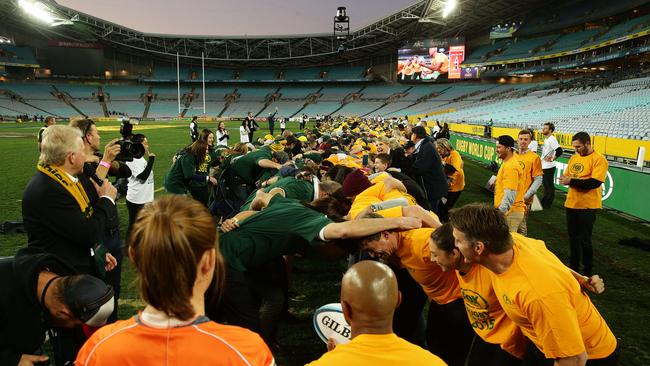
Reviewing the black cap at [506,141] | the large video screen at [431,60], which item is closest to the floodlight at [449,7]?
the large video screen at [431,60]

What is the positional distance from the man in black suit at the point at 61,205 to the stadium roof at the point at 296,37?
139 ft

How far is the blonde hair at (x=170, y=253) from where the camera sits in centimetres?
117

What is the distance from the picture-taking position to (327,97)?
66.0 meters

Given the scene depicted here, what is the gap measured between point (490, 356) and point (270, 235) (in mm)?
1742

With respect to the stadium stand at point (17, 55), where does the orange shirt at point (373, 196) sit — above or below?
below

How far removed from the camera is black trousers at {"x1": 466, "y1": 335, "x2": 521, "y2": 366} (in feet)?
8.34

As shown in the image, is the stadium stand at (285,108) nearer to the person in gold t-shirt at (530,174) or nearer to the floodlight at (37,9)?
the floodlight at (37,9)

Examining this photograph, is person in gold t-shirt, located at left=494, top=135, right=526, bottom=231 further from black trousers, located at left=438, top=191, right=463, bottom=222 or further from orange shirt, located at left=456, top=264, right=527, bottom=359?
orange shirt, located at left=456, top=264, right=527, bottom=359

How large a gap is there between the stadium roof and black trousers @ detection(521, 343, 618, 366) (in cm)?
4231

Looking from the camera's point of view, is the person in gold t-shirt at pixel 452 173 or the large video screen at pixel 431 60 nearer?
the person in gold t-shirt at pixel 452 173

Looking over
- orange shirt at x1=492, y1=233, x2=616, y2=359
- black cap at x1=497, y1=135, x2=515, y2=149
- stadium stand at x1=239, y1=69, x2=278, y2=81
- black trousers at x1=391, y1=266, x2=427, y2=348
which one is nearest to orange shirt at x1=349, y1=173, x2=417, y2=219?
black trousers at x1=391, y1=266, x2=427, y2=348

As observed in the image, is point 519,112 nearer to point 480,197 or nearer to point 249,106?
point 480,197

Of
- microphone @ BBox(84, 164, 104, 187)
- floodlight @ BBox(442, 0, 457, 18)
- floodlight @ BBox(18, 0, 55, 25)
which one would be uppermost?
floodlight @ BBox(18, 0, 55, 25)

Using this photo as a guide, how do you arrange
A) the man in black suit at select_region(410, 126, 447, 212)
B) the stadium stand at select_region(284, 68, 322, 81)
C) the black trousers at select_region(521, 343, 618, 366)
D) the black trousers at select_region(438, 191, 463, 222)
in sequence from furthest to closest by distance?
1. the stadium stand at select_region(284, 68, 322, 81)
2. the black trousers at select_region(438, 191, 463, 222)
3. the man in black suit at select_region(410, 126, 447, 212)
4. the black trousers at select_region(521, 343, 618, 366)
